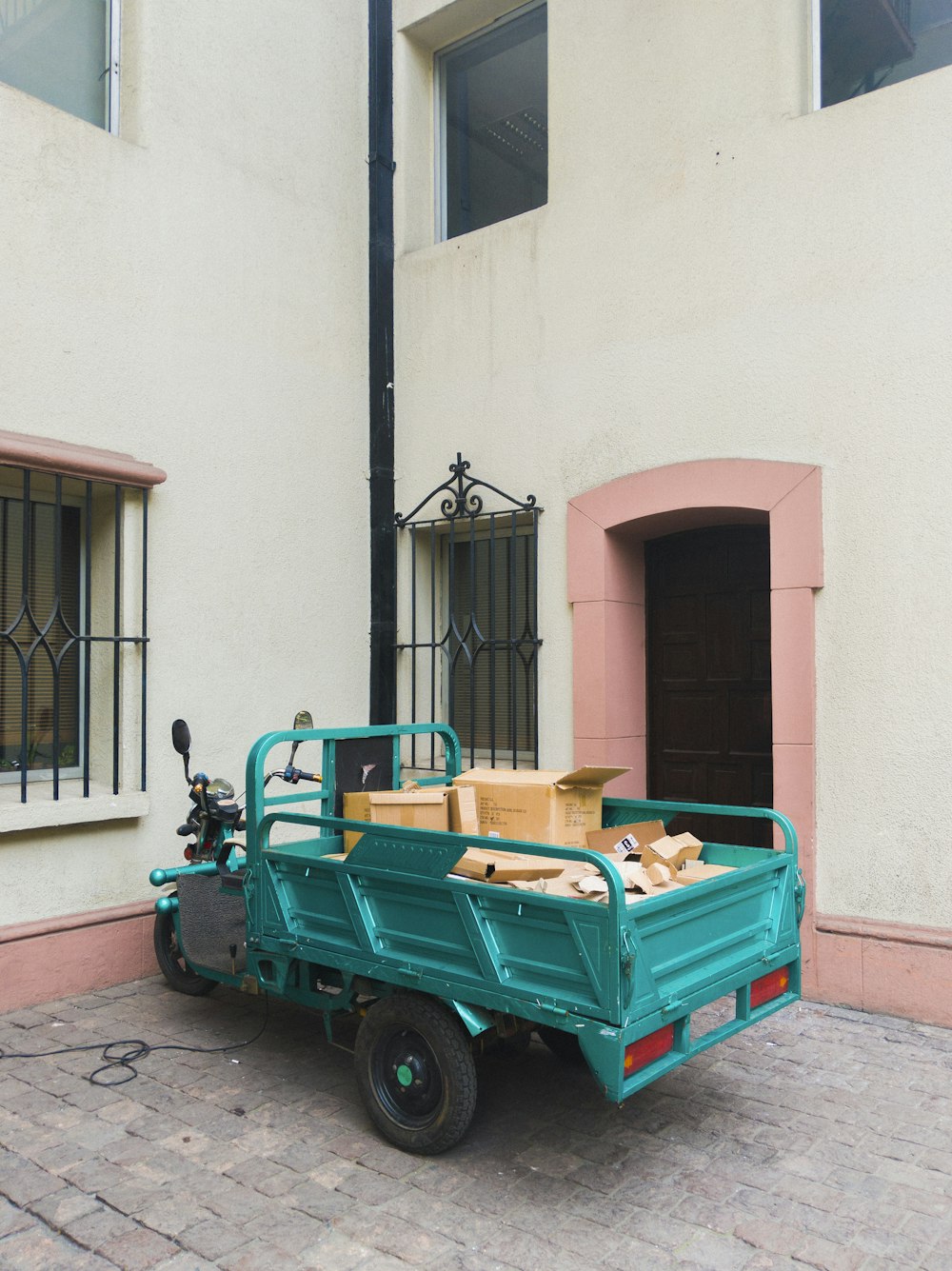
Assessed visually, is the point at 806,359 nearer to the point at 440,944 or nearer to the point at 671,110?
the point at 671,110

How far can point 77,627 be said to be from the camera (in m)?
5.57

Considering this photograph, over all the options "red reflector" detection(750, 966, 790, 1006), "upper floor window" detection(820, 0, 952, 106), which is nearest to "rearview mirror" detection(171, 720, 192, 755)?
"red reflector" detection(750, 966, 790, 1006)

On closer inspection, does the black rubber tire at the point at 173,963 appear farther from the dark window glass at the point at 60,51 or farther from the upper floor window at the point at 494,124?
the upper floor window at the point at 494,124

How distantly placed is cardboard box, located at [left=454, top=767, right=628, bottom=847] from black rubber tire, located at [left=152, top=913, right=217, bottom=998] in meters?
1.99

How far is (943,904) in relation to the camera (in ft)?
15.3

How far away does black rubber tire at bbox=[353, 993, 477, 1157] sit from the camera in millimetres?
3309

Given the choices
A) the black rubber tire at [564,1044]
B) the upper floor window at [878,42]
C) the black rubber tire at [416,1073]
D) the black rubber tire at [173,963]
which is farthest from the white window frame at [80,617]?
the upper floor window at [878,42]

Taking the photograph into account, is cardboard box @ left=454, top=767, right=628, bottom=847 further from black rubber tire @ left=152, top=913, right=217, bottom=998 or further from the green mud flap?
black rubber tire @ left=152, top=913, right=217, bottom=998

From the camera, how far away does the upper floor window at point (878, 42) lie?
488cm

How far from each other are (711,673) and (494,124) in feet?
13.3

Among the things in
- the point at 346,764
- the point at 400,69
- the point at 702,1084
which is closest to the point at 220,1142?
the point at 346,764

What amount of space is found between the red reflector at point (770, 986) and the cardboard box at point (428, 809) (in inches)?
47.1

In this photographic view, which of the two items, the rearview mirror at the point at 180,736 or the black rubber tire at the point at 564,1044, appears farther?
the rearview mirror at the point at 180,736

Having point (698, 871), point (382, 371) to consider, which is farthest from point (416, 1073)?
point (382, 371)
